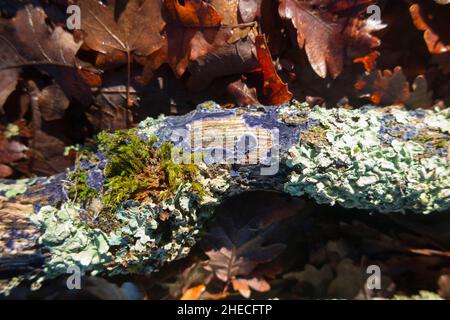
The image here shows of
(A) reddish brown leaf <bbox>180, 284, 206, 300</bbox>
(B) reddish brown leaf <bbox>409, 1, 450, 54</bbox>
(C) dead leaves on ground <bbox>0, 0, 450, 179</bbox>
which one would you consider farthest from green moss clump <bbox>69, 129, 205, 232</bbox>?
(B) reddish brown leaf <bbox>409, 1, 450, 54</bbox>

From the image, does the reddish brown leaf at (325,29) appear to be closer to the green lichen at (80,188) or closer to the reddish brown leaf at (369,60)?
the reddish brown leaf at (369,60)

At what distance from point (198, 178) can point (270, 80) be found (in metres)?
0.51

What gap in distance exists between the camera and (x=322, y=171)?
132 centimetres

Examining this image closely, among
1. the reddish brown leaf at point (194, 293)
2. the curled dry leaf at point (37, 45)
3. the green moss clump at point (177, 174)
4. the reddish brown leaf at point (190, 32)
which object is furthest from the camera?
the reddish brown leaf at point (194, 293)

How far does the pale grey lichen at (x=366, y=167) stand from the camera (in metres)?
1.31

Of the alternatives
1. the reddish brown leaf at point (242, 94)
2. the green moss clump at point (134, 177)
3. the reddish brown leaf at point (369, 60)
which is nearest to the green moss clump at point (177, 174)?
the green moss clump at point (134, 177)

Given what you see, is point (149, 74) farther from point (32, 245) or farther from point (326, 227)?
point (326, 227)

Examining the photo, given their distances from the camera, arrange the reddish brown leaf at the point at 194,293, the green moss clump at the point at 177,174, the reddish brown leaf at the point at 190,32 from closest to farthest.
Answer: the green moss clump at the point at 177,174
the reddish brown leaf at the point at 190,32
the reddish brown leaf at the point at 194,293

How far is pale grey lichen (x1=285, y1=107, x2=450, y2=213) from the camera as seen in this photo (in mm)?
1310

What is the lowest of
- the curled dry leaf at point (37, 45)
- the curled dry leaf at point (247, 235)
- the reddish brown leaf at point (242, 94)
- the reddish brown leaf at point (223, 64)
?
the curled dry leaf at point (247, 235)

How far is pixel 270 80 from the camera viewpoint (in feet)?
5.00

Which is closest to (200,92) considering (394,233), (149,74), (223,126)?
(149,74)

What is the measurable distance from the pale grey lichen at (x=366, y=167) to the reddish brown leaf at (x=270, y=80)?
0.60 ft

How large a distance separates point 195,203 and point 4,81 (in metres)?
0.95
